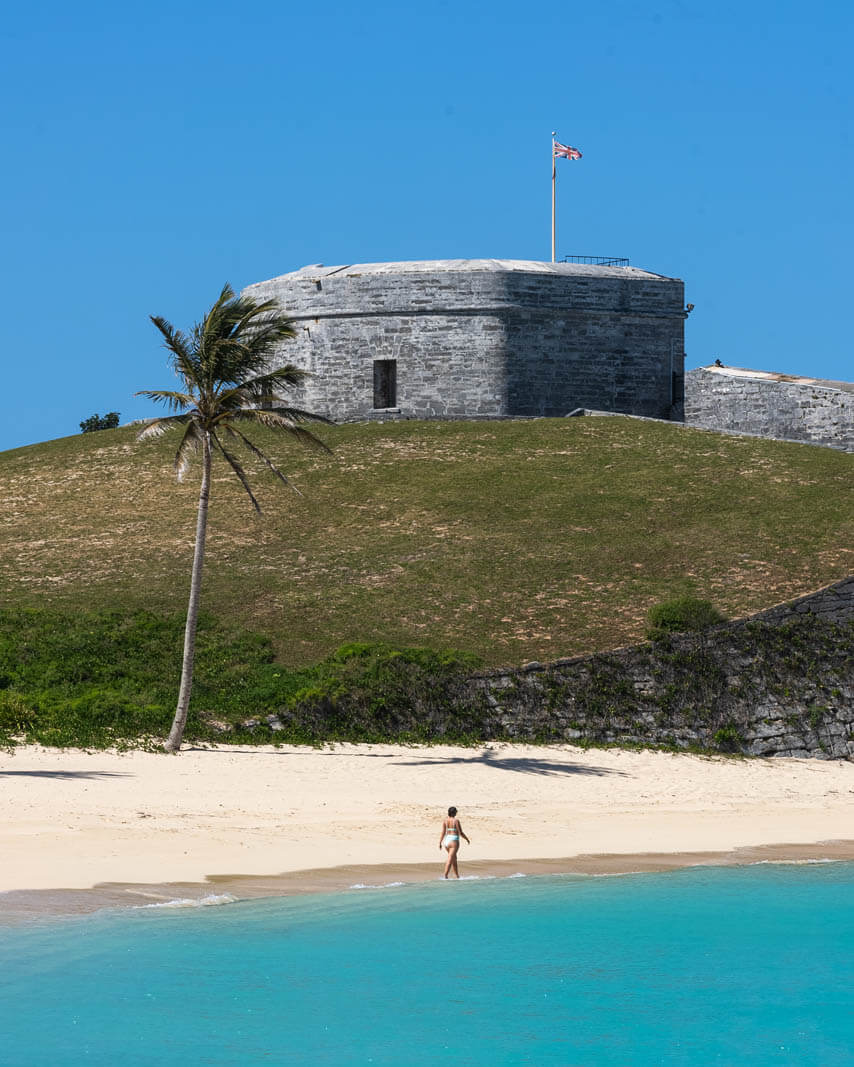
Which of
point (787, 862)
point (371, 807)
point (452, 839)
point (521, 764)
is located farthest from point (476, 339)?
point (452, 839)

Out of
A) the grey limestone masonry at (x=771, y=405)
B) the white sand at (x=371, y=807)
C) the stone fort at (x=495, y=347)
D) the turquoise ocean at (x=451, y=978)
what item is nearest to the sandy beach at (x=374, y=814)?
the white sand at (x=371, y=807)

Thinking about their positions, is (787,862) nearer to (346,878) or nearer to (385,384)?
(346,878)

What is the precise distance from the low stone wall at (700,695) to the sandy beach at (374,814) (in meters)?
0.89

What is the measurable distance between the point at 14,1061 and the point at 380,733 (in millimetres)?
17734

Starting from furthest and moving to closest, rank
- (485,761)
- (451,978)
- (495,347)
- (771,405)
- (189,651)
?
(495,347), (771,405), (189,651), (485,761), (451,978)

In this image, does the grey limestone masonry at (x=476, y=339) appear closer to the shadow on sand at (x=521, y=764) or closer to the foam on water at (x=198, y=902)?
the shadow on sand at (x=521, y=764)

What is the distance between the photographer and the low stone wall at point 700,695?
105ft

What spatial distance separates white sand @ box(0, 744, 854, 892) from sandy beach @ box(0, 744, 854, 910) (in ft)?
0.14

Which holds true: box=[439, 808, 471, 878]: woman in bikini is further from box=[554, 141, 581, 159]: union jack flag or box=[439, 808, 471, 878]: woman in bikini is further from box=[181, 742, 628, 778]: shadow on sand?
box=[554, 141, 581, 159]: union jack flag

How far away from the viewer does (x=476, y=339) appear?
2347 inches

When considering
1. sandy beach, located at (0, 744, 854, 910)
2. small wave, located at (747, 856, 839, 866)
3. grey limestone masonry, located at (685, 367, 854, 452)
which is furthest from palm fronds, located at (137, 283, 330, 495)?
grey limestone masonry, located at (685, 367, 854, 452)

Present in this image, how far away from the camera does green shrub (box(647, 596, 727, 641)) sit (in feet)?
112

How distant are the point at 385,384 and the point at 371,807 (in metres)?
37.7

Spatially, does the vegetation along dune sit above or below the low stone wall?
above
